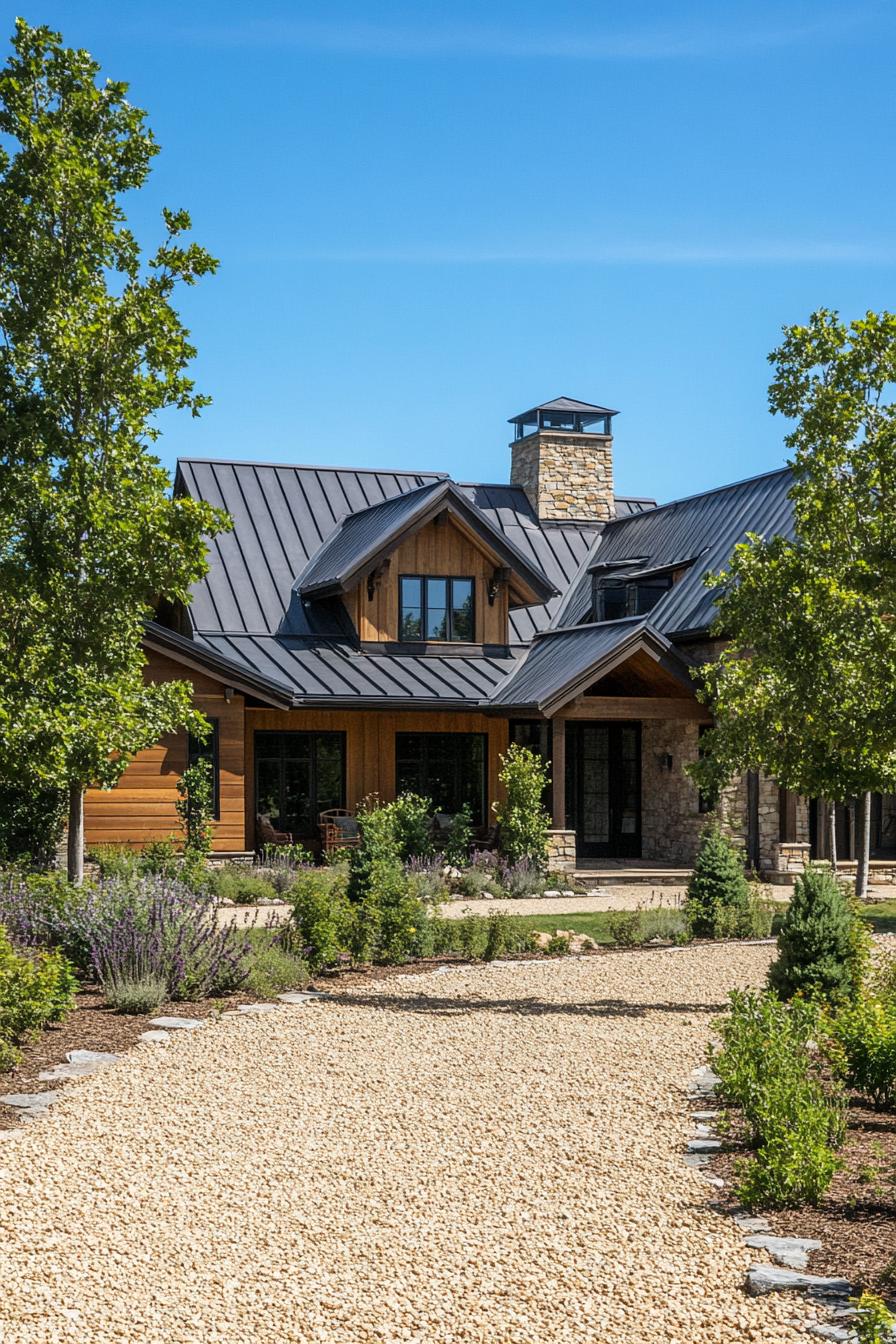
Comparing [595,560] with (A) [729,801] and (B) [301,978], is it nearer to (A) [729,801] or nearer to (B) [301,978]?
(A) [729,801]

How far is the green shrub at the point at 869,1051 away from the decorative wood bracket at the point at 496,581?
18008 millimetres

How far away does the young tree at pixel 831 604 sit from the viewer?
35.2 feet

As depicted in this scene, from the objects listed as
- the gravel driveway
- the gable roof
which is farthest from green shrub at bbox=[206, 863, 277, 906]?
the gravel driveway

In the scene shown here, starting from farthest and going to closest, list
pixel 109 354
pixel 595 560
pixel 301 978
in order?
pixel 595 560, pixel 109 354, pixel 301 978

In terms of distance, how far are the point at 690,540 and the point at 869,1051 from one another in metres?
19.4

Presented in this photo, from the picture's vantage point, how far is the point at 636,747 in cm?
2591

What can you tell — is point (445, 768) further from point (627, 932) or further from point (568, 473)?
point (627, 932)

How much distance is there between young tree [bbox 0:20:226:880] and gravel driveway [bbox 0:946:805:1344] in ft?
16.4

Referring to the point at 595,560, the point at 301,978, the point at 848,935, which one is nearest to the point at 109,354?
the point at 301,978

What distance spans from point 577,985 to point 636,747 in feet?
46.1

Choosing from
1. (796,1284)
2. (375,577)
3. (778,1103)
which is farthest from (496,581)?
(796,1284)

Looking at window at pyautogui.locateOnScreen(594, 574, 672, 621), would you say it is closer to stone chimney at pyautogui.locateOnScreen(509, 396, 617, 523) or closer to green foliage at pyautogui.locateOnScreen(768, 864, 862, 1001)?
stone chimney at pyautogui.locateOnScreen(509, 396, 617, 523)

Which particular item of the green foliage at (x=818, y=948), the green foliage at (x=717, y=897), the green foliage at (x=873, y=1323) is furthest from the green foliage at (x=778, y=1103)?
the green foliage at (x=717, y=897)

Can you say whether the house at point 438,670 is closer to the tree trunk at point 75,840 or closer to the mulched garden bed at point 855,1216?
the tree trunk at point 75,840
